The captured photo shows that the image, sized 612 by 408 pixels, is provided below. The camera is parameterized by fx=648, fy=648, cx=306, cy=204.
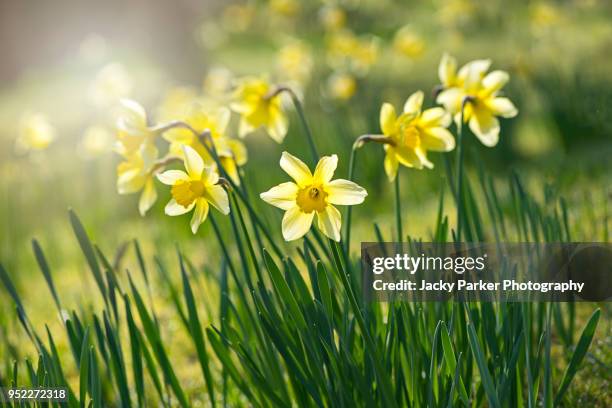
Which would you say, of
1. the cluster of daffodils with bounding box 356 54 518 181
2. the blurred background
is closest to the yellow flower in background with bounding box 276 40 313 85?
the blurred background

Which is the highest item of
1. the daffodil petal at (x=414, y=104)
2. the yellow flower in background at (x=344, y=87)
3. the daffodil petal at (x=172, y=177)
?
the yellow flower in background at (x=344, y=87)

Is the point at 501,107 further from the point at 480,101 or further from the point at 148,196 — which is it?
the point at 148,196

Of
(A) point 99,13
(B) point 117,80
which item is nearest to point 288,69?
(B) point 117,80

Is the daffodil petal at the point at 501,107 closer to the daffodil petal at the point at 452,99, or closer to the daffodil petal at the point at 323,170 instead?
the daffodil petal at the point at 452,99

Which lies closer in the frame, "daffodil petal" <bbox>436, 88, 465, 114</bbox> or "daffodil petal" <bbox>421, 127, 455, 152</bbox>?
"daffodil petal" <bbox>421, 127, 455, 152</bbox>

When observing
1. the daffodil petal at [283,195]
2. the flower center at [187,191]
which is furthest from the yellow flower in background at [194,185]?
the daffodil petal at [283,195]

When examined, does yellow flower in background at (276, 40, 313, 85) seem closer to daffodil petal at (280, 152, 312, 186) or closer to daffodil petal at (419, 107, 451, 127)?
daffodil petal at (419, 107, 451, 127)

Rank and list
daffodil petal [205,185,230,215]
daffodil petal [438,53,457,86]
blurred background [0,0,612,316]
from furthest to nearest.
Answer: blurred background [0,0,612,316] < daffodil petal [438,53,457,86] < daffodil petal [205,185,230,215]
